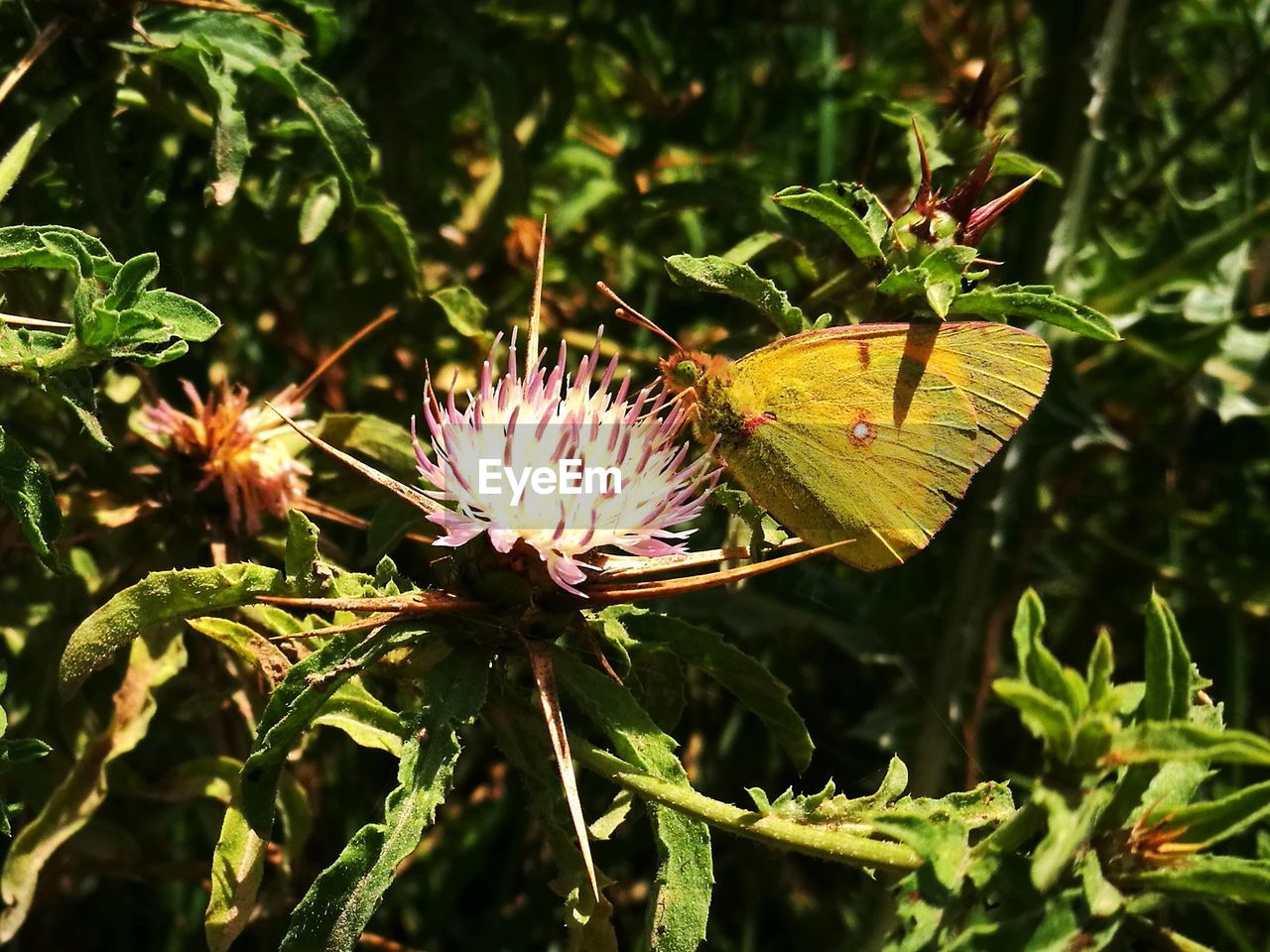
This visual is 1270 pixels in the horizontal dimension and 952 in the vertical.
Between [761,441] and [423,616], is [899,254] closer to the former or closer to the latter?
[761,441]

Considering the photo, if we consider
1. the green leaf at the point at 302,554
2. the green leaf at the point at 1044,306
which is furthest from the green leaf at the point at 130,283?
the green leaf at the point at 1044,306

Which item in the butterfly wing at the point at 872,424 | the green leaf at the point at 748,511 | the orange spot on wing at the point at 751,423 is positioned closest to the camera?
the green leaf at the point at 748,511

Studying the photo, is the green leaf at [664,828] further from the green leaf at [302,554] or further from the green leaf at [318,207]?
the green leaf at [318,207]

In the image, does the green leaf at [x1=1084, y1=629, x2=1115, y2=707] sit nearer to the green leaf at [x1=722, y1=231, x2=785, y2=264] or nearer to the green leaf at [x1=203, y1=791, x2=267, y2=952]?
the green leaf at [x1=722, y1=231, x2=785, y2=264]

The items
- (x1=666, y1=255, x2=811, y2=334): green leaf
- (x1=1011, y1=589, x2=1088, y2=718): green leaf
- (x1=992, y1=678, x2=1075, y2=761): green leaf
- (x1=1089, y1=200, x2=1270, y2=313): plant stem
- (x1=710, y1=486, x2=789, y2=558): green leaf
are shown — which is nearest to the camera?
(x1=992, y1=678, x2=1075, y2=761): green leaf

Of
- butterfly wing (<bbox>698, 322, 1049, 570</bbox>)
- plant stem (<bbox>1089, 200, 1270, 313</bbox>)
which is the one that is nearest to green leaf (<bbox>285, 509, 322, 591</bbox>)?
butterfly wing (<bbox>698, 322, 1049, 570</bbox>)

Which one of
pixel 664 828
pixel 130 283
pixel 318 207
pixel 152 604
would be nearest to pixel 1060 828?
pixel 664 828
